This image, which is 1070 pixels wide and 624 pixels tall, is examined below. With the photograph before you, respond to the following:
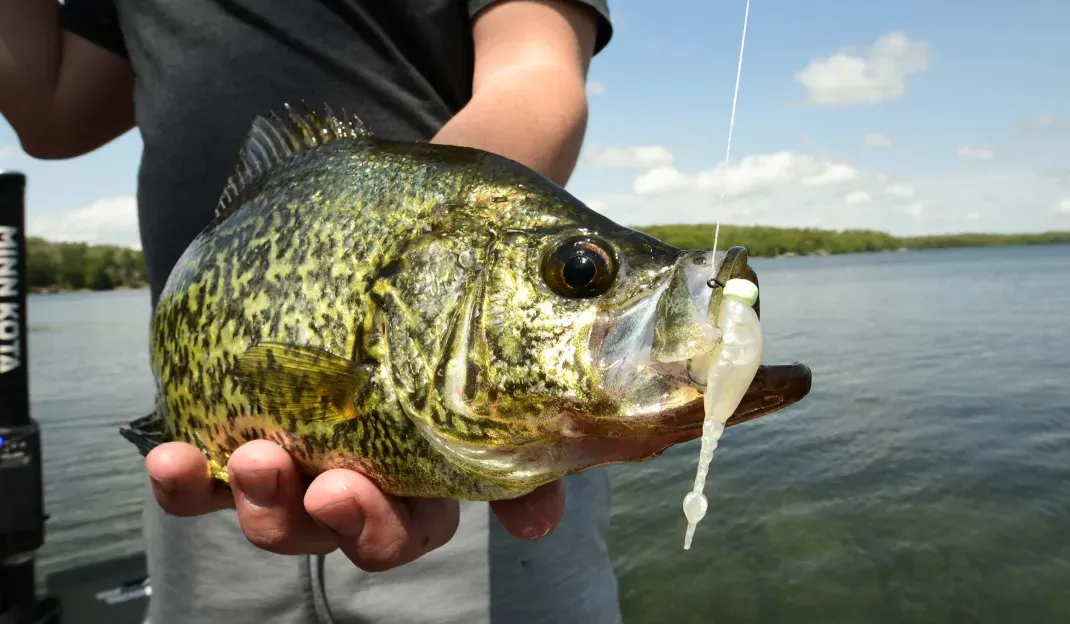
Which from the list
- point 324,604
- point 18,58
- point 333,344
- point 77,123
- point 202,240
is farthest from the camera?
point 77,123

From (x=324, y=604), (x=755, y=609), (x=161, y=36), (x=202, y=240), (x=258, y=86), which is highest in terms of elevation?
(x=161, y=36)

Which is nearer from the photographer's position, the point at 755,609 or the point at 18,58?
the point at 18,58

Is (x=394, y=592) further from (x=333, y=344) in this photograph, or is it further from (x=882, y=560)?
(x=882, y=560)

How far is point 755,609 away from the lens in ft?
27.9

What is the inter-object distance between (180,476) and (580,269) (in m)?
1.30

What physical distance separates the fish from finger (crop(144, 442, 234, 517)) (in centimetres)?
4

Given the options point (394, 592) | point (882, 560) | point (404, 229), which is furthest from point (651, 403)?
point (882, 560)

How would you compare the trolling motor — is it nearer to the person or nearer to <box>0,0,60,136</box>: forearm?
<box>0,0,60,136</box>: forearm

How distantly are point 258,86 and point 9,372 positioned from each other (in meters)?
2.09

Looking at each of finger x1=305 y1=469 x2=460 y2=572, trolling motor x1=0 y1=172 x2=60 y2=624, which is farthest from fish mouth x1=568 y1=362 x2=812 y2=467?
trolling motor x1=0 y1=172 x2=60 y2=624

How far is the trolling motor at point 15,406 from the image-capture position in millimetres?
3404

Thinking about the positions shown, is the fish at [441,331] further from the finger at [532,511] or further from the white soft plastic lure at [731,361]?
the finger at [532,511]

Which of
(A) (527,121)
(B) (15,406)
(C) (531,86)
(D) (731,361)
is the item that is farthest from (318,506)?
(B) (15,406)

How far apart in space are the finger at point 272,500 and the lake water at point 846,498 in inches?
290
